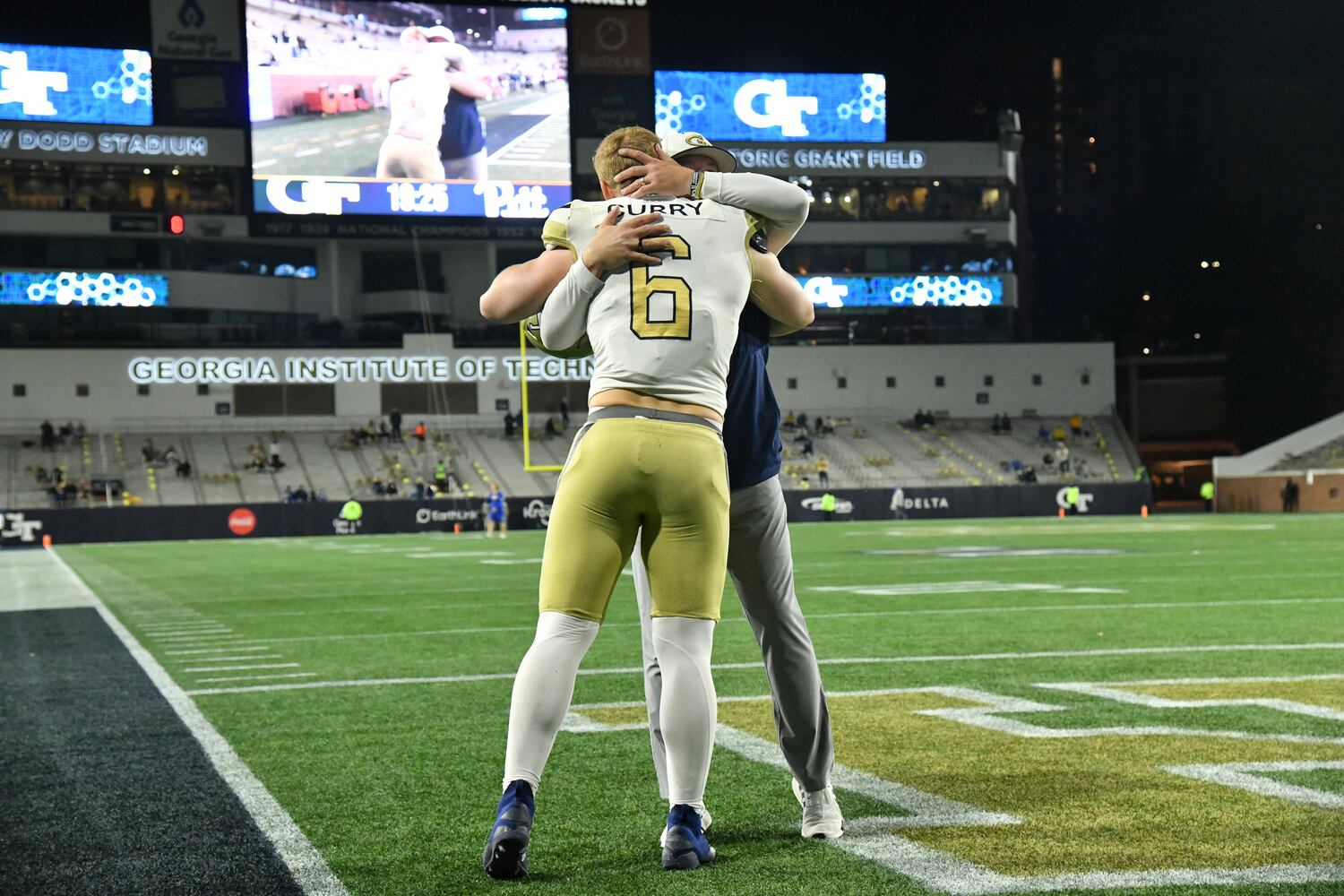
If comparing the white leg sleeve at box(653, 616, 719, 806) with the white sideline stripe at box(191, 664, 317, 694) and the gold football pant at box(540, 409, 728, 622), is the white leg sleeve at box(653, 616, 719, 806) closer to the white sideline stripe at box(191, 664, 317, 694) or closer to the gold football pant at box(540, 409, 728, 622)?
the gold football pant at box(540, 409, 728, 622)

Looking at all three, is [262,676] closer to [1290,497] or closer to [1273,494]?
[1290,497]

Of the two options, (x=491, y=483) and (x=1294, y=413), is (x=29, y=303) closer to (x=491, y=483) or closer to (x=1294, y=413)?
(x=491, y=483)

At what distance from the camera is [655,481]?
11.3ft

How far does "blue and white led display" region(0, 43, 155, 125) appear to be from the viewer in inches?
1946

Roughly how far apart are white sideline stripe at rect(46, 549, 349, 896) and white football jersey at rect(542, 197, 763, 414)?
4.19ft

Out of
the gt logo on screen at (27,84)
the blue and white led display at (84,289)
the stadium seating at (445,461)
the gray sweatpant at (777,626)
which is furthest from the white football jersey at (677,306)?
the blue and white led display at (84,289)

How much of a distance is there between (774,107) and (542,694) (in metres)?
55.0

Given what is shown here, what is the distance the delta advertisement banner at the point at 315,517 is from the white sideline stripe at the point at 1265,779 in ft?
111

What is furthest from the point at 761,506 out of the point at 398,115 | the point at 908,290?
the point at 908,290

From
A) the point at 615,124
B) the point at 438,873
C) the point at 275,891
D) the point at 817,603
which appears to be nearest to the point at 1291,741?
the point at 438,873

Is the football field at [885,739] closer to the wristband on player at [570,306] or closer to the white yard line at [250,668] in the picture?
the white yard line at [250,668]

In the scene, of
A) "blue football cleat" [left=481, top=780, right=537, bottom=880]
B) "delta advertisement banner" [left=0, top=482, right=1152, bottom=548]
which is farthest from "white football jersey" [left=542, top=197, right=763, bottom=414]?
"delta advertisement banner" [left=0, top=482, right=1152, bottom=548]

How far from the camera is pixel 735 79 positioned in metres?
55.8

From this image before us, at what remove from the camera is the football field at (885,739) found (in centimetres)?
344
